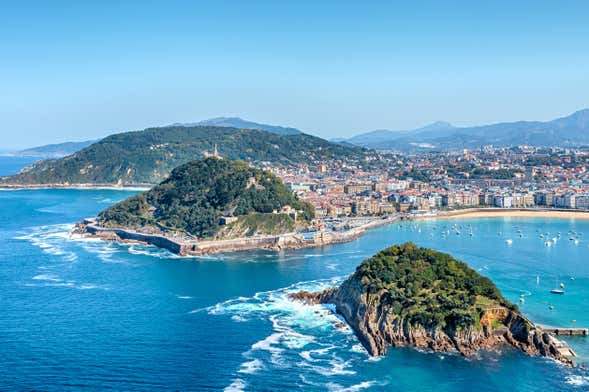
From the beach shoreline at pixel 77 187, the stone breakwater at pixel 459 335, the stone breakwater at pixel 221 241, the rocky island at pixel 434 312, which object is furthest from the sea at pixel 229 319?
the beach shoreline at pixel 77 187

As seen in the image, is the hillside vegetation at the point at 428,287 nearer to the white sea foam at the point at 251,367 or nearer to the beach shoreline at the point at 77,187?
the white sea foam at the point at 251,367

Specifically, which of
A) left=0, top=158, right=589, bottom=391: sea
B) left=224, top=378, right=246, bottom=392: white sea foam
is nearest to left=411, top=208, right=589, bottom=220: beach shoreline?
left=0, top=158, right=589, bottom=391: sea

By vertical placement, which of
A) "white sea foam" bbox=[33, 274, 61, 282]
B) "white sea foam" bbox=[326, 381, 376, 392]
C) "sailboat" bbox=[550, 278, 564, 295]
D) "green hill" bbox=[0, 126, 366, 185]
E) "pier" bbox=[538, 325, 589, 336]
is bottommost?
"white sea foam" bbox=[326, 381, 376, 392]

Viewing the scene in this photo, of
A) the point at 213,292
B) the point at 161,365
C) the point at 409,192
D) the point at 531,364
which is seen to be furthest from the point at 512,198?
the point at 161,365

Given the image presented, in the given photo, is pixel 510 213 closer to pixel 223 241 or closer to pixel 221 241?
pixel 223 241

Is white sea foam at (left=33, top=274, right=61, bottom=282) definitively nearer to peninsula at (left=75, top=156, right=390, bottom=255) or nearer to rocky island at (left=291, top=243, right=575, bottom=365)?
peninsula at (left=75, top=156, right=390, bottom=255)

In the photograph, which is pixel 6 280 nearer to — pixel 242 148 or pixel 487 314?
pixel 487 314

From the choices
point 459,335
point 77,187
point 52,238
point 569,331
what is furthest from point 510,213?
point 77,187
